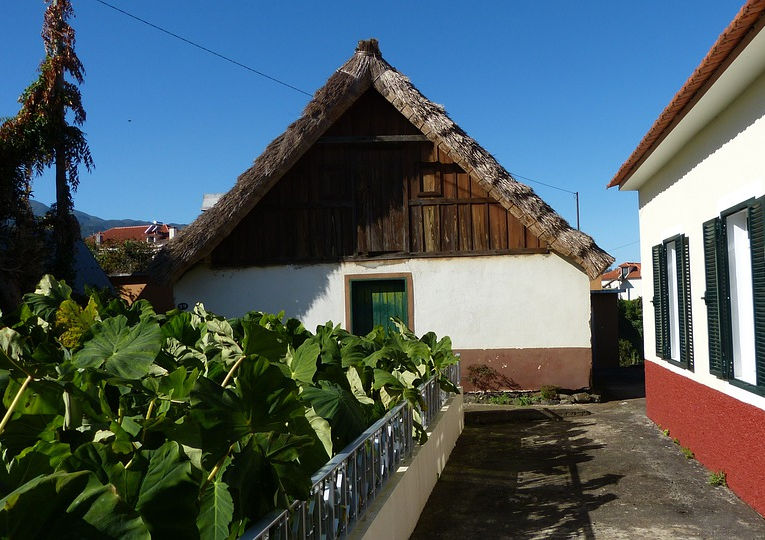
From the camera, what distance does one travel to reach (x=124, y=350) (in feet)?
9.13

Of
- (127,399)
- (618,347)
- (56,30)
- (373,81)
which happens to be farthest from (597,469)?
(618,347)

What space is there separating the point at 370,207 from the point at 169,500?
10.3 metres

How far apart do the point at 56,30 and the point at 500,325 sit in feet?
27.4

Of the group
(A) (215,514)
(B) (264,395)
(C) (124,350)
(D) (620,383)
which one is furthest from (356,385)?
(D) (620,383)

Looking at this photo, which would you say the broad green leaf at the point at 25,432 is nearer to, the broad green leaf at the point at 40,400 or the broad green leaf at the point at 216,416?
the broad green leaf at the point at 40,400

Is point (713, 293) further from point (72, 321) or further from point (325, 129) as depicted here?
point (325, 129)

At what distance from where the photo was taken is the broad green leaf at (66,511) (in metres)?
1.10

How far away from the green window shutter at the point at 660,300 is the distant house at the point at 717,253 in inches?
0.9

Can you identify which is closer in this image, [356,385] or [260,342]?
[260,342]

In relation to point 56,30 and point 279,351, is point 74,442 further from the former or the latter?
point 56,30

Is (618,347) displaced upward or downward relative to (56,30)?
downward

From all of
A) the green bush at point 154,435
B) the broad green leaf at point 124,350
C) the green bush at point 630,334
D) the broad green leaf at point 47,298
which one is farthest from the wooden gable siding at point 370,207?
the broad green leaf at point 124,350

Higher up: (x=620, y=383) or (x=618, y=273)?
(x=618, y=273)

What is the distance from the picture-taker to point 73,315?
13.5 feet
